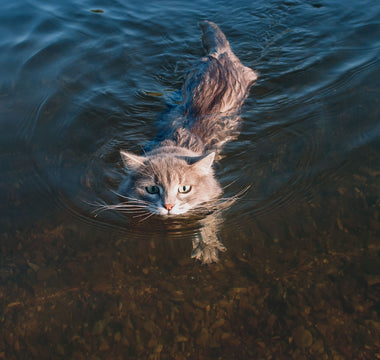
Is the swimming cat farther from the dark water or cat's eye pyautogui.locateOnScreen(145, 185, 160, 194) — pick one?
the dark water

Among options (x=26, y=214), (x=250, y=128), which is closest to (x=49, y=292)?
(x=26, y=214)

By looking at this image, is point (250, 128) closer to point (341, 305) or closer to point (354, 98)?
point (354, 98)

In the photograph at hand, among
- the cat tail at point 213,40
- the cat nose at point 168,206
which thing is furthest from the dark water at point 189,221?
the cat tail at point 213,40

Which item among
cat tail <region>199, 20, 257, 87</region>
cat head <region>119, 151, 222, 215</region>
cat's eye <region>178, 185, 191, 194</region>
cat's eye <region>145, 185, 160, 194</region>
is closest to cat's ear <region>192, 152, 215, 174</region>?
cat head <region>119, 151, 222, 215</region>

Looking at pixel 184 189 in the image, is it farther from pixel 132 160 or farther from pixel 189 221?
pixel 132 160

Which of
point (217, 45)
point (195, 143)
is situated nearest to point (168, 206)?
point (195, 143)

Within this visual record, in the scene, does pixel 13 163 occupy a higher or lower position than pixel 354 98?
lower

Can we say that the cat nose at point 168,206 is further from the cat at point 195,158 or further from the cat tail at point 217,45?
the cat tail at point 217,45
